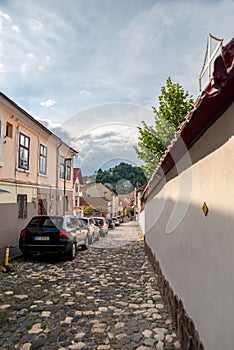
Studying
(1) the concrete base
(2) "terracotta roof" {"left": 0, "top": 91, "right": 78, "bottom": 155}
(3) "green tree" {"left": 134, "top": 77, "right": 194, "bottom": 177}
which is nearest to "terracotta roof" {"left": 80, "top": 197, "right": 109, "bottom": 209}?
(2) "terracotta roof" {"left": 0, "top": 91, "right": 78, "bottom": 155}

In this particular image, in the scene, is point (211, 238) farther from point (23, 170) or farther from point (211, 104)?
point (23, 170)

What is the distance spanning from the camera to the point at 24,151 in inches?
521

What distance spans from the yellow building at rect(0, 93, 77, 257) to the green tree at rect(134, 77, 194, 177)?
583 centimetres

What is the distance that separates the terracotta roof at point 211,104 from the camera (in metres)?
1.53

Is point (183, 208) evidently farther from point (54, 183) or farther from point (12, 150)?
point (54, 183)

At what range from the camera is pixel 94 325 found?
418 centimetres

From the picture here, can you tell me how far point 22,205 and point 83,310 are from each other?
914cm

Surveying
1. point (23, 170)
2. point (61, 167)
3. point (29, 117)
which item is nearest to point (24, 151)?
point (23, 170)

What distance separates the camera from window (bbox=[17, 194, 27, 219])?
495 inches

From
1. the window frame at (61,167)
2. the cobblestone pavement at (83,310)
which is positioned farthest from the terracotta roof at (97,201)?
the cobblestone pavement at (83,310)

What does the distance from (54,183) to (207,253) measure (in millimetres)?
15947

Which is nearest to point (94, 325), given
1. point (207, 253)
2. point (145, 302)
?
point (145, 302)

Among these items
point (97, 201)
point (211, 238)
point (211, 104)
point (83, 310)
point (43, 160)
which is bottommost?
point (83, 310)

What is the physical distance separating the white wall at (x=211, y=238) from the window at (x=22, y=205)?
33.3 feet
